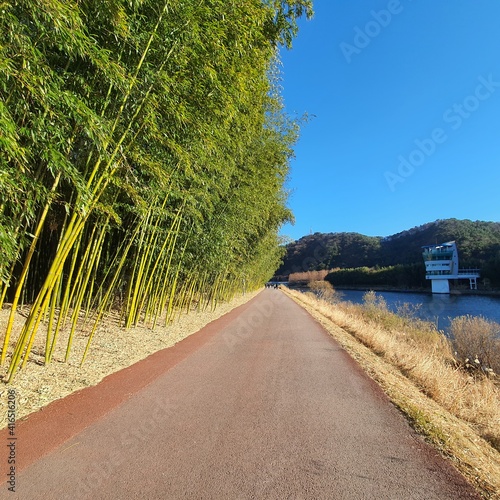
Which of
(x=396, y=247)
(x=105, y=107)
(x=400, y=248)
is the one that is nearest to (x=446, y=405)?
(x=105, y=107)

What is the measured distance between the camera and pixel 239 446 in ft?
7.76

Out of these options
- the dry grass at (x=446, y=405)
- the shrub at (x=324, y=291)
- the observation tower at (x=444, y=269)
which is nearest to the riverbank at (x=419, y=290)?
the observation tower at (x=444, y=269)

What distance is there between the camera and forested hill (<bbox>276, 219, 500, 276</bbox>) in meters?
41.1

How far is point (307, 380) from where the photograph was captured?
13.2 ft

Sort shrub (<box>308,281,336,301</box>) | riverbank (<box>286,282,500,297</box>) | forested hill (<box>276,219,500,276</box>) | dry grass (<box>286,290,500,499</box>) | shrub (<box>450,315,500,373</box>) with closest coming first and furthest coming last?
dry grass (<box>286,290,500,499</box>) < shrub (<box>450,315,500,373</box>) < shrub (<box>308,281,336,301</box>) < riverbank (<box>286,282,500,297</box>) < forested hill (<box>276,219,500,276</box>)

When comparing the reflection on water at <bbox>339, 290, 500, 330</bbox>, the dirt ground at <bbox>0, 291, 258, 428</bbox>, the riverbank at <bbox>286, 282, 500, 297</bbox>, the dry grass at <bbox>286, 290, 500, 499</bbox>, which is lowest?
the dirt ground at <bbox>0, 291, 258, 428</bbox>

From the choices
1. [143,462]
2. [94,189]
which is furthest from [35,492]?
[94,189]

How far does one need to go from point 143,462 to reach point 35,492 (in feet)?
1.95

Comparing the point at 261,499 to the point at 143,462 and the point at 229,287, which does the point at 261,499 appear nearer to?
the point at 143,462

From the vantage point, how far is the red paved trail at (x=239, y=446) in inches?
73.9

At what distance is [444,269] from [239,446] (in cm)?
4479

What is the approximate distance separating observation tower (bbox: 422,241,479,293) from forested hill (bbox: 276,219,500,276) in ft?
5.41

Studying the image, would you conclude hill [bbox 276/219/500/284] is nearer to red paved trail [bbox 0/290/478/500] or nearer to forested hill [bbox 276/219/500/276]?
forested hill [bbox 276/219/500/276]

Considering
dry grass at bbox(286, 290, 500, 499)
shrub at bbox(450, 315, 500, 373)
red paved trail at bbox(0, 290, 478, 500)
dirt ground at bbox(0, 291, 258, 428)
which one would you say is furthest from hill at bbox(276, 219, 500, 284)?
red paved trail at bbox(0, 290, 478, 500)
